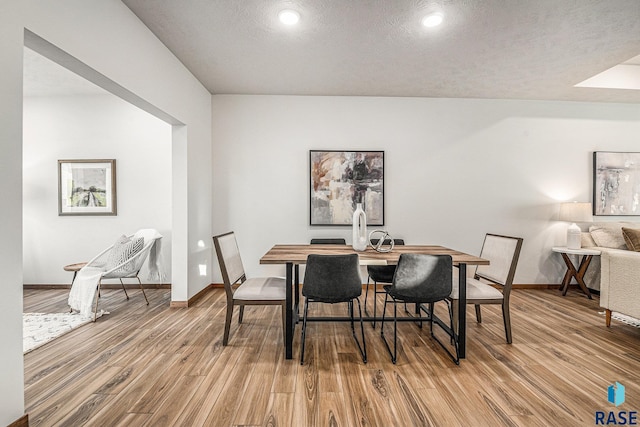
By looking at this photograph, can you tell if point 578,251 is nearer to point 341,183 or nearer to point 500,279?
point 500,279

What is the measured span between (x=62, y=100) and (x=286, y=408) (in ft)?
17.0

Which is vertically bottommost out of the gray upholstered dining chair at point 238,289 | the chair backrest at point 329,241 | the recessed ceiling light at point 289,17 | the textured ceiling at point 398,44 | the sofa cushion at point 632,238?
the gray upholstered dining chair at point 238,289

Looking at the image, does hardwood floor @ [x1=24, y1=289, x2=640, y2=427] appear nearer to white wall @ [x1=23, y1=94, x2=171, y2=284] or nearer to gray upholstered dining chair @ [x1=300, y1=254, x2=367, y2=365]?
gray upholstered dining chair @ [x1=300, y1=254, x2=367, y2=365]

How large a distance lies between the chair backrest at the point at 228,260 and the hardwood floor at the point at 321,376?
1.79 feet

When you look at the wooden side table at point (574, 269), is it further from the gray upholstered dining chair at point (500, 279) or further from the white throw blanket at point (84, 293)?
the white throw blanket at point (84, 293)

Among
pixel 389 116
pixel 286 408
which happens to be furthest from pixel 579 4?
pixel 286 408

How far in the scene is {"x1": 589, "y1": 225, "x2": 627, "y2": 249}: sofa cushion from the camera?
424 centimetres

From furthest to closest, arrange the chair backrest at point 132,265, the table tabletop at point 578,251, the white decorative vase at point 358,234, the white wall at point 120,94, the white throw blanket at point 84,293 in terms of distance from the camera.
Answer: the table tabletop at point 578,251, the chair backrest at point 132,265, the white throw blanket at point 84,293, the white decorative vase at point 358,234, the white wall at point 120,94

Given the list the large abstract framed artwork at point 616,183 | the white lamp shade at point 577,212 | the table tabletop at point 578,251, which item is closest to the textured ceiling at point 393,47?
the large abstract framed artwork at point 616,183

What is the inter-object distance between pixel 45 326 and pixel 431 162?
4994 millimetres

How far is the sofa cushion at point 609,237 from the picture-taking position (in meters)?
4.24

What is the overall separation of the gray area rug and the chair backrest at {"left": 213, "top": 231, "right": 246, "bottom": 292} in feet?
5.52

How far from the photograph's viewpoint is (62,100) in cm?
441

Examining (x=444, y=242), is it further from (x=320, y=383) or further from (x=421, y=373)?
(x=320, y=383)
